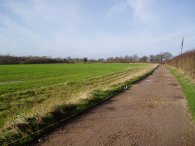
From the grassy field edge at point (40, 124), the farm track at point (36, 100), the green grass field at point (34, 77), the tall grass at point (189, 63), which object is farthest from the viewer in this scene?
the tall grass at point (189, 63)

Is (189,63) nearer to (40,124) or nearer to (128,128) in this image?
(128,128)

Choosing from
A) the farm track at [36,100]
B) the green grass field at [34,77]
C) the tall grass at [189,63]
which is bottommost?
the green grass field at [34,77]

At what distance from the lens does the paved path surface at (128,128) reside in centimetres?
592

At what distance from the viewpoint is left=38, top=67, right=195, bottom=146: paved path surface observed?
233 inches

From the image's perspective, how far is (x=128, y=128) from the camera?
703 cm

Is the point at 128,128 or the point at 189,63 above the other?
the point at 189,63

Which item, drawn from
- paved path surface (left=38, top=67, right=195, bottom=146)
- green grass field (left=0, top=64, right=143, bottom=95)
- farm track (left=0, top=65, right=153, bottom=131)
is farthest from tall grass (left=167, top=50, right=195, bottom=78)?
paved path surface (left=38, top=67, right=195, bottom=146)

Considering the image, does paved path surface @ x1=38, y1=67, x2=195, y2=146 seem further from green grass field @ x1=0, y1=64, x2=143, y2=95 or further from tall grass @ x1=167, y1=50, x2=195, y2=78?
tall grass @ x1=167, y1=50, x2=195, y2=78

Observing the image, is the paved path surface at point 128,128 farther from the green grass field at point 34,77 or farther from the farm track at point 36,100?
the green grass field at point 34,77

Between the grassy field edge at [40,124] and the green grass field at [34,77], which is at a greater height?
the grassy field edge at [40,124]

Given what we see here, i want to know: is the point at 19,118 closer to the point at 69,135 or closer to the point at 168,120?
the point at 69,135

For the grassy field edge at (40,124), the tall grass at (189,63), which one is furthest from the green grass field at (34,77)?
the tall grass at (189,63)

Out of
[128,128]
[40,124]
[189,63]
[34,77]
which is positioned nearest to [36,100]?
[40,124]

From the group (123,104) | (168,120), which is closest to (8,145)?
(168,120)
